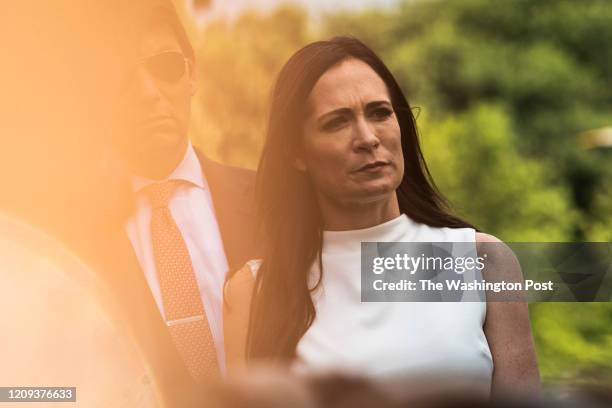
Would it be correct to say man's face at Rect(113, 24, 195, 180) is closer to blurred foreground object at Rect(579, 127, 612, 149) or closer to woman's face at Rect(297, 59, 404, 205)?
woman's face at Rect(297, 59, 404, 205)

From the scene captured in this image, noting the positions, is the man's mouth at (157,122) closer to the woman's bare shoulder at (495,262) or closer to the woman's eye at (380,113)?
the woman's eye at (380,113)

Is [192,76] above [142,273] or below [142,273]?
above

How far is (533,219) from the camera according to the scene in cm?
279

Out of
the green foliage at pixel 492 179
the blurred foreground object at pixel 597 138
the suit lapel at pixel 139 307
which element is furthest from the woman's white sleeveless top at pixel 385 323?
the blurred foreground object at pixel 597 138

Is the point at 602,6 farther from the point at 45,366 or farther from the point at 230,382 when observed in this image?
the point at 230,382

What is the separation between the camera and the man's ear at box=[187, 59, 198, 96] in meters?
1.65

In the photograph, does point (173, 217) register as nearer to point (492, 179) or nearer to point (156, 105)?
point (156, 105)

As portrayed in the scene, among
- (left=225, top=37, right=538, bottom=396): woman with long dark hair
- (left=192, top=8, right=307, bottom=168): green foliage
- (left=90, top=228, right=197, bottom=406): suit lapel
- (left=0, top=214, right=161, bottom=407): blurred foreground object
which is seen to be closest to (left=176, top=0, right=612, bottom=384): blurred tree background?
(left=192, top=8, right=307, bottom=168): green foliage

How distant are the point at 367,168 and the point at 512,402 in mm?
1121

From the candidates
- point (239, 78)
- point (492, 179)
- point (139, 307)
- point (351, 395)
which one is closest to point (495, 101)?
point (492, 179)

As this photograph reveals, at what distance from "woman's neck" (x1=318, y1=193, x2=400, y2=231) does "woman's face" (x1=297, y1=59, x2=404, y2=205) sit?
12 mm

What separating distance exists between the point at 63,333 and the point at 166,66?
53 centimetres

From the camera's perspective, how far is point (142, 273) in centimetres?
164

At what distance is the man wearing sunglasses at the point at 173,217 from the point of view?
162 centimetres
